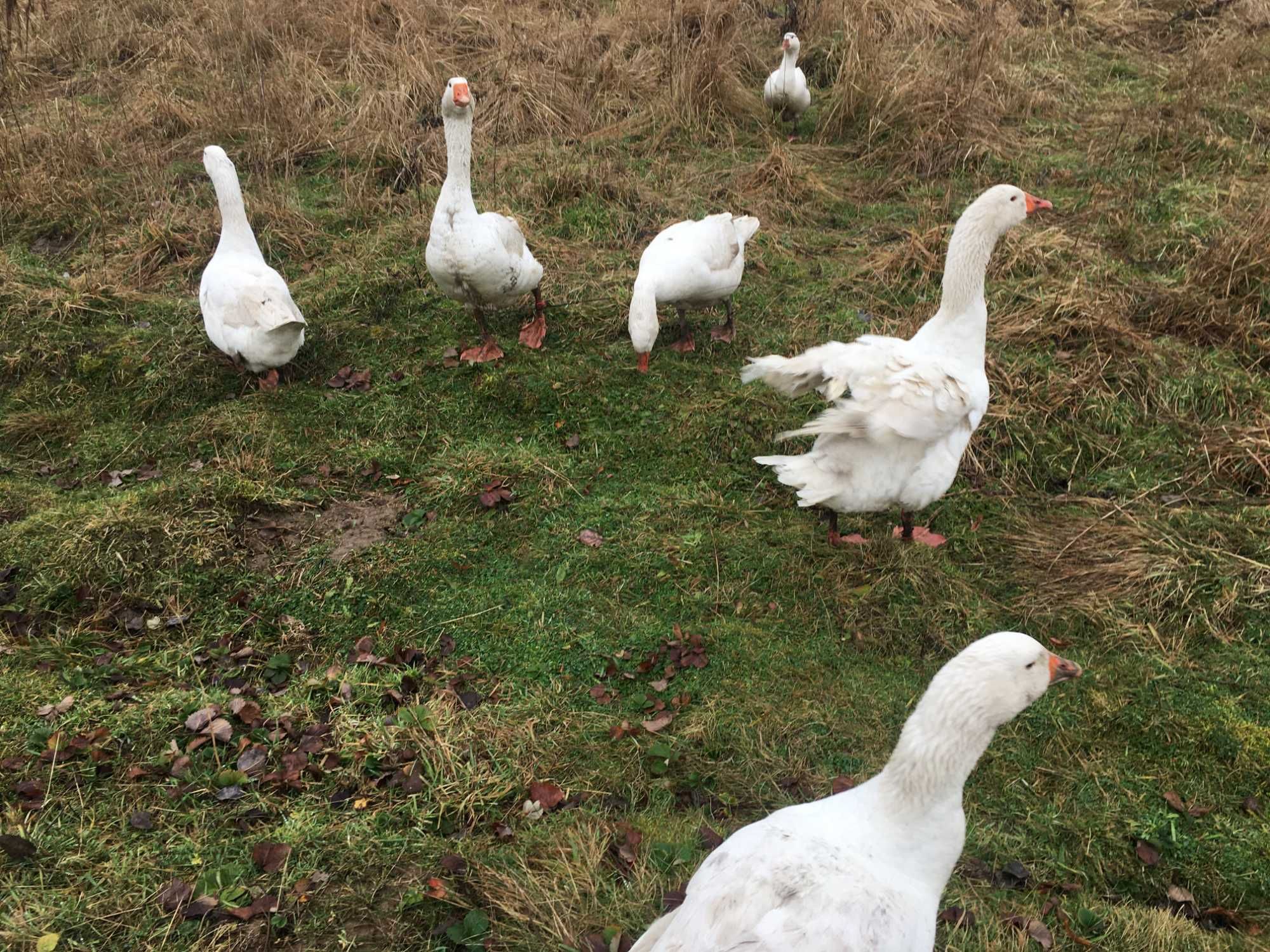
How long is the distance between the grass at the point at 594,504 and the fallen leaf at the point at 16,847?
0.09 metres

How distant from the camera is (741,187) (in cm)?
826

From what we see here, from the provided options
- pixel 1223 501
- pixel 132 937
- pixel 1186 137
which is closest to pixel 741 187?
pixel 1186 137

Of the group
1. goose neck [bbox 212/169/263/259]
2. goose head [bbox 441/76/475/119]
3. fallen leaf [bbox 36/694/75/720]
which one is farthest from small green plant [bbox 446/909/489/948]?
goose neck [bbox 212/169/263/259]

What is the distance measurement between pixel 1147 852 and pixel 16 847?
14.3 ft

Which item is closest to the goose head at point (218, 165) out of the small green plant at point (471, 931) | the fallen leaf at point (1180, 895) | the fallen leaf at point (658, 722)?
the fallen leaf at point (658, 722)

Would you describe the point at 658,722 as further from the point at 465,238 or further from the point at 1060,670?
the point at 465,238

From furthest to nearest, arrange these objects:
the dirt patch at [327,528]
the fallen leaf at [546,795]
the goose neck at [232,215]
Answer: the goose neck at [232,215] < the dirt patch at [327,528] < the fallen leaf at [546,795]

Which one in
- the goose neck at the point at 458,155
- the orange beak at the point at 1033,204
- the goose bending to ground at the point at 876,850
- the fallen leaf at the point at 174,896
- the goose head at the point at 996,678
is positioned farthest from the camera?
the goose neck at the point at 458,155

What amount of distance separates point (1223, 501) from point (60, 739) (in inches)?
237

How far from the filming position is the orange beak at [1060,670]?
A: 2.78 meters

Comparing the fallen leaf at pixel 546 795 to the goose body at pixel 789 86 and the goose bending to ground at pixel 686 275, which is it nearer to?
the goose bending to ground at pixel 686 275

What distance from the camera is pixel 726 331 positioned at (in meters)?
6.58

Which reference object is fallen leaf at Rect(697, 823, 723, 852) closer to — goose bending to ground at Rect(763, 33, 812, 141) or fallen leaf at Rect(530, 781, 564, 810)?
fallen leaf at Rect(530, 781, 564, 810)

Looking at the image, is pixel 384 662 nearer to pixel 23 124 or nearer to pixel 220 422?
pixel 220 422
